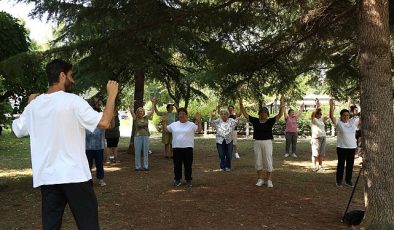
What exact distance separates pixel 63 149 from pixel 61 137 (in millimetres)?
96

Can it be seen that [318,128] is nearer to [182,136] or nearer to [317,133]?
[317,133]

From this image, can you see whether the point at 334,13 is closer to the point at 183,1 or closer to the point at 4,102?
the point at 183,1

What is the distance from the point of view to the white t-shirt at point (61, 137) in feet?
11.6

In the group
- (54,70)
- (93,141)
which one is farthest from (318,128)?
(54,70)

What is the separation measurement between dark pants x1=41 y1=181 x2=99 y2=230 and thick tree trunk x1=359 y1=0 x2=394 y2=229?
430cm

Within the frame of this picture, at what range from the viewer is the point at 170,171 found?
12.2 metres

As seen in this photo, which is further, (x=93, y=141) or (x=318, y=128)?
(x=318, y=128)

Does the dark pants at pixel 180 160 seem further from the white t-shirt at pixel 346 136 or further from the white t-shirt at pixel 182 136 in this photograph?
the white t-shirt at pixel 346 136

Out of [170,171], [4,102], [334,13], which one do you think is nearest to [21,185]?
[4,102]

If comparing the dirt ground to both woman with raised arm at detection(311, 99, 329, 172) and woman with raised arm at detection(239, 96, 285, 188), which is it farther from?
woman with raised arm at detection(311, 99, 329, 172)

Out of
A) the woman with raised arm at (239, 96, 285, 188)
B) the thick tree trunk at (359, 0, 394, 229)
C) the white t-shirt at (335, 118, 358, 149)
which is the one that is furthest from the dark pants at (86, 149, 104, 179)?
the thick tree trunk at (359, 0, 394, 229)

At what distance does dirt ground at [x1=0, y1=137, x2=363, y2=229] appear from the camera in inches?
269

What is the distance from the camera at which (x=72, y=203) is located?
360 cm

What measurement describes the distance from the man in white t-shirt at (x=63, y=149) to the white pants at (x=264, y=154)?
6.44 metres
